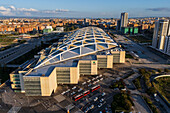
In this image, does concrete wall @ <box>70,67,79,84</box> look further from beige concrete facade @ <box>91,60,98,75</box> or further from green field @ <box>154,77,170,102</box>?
green field @ <box>154,77,170,102</box>

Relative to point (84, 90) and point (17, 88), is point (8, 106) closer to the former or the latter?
point (17, 88)

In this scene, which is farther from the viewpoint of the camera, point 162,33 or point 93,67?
point 162,33

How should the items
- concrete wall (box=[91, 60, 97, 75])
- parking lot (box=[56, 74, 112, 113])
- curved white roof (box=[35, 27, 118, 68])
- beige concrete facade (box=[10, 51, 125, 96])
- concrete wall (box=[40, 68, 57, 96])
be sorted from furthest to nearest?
concrete wall (box=[91, 60, 97, 75])
curved white roof (box=[35, 27, 118, 68])
beige concrete facade (box=[10, 51, 125, 96])
concrete wall (box=[40, 68, 57, 96])
parking lot (box=[56, 74, 112, 113])

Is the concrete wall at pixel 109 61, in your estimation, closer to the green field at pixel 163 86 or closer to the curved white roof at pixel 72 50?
the curved white roof at pixel 72 50

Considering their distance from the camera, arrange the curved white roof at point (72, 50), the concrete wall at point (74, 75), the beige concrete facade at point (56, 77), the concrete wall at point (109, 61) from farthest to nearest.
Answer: the concrete wall at point (109, 61) < the curved white roof at point (72, 50) < the concrete wall at point (74, 75) < the beige concrete facade at point (56, 77)

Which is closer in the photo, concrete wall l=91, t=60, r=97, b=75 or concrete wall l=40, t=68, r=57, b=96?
concrete wall l=40, t=68, r=57, b=96

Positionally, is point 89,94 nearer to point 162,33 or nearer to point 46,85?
point 46,85

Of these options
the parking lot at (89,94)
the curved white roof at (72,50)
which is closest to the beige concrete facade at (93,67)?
the parking lot at (89,94)

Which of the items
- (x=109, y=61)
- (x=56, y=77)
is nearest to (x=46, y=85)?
(x=56, y=77)

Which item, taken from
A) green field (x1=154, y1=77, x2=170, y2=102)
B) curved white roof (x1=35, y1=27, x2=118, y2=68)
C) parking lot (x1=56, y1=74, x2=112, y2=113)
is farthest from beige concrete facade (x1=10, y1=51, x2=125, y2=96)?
green field (x1=154, y1=77, x2=170, y2=102)
